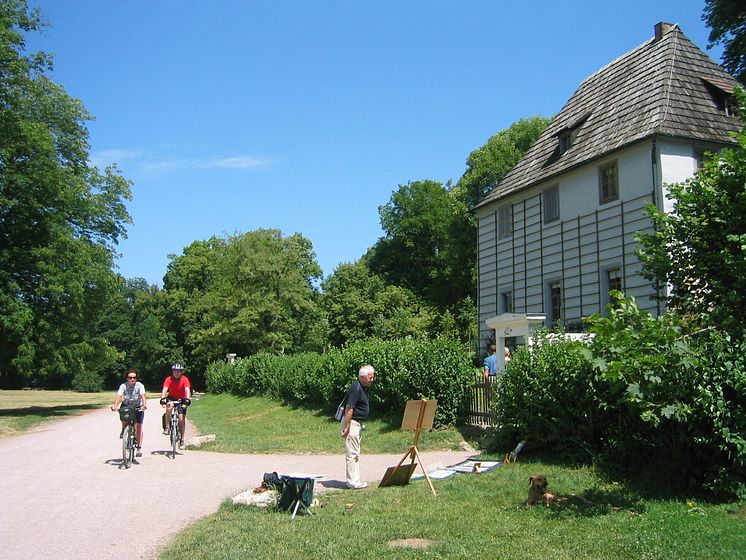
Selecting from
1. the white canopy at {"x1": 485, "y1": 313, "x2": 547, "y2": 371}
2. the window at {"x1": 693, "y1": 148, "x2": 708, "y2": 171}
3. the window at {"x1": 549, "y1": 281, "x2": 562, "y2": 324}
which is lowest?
the white canopy at {"x1": 485, "y1": 313, "x2": 547, "y2": 371}

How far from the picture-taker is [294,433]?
2070cm

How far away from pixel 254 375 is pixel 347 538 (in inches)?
1238

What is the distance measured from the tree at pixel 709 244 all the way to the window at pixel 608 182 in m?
14.3

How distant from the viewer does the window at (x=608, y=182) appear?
2386 centimetres

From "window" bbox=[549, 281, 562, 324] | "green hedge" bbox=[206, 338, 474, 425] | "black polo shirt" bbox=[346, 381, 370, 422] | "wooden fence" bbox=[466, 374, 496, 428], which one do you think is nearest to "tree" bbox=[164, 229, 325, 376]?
"green hedge" bbox=[206, 338, 474, 425]

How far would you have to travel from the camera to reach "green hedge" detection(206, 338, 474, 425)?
57.5 ft

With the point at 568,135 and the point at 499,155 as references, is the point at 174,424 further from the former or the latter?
the point at 499,155

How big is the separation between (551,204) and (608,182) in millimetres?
3545

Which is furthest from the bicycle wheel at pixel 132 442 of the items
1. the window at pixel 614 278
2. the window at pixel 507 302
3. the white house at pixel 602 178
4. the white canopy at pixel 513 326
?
the window at pixel 507 302

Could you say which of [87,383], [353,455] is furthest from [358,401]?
[87,383]

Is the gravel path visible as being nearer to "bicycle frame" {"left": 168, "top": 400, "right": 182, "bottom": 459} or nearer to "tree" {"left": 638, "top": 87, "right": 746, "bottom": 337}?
"bicycle frame" {"left": 168, "top": 400, "right": 182, "bottom": 459}

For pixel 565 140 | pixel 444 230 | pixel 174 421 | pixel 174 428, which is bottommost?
pixel 174 428

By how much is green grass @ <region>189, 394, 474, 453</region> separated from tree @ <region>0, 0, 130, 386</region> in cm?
815

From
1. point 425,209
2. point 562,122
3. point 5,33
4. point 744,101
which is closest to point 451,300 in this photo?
point 425,209
